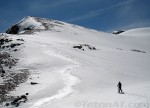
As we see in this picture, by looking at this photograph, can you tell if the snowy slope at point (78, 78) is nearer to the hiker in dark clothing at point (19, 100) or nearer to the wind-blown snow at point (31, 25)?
the hiker in dark clothing at point (19, 100)

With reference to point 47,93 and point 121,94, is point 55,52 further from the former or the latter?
point 121,94

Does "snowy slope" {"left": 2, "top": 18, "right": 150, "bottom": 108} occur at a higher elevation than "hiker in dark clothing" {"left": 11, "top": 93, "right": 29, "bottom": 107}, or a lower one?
higher

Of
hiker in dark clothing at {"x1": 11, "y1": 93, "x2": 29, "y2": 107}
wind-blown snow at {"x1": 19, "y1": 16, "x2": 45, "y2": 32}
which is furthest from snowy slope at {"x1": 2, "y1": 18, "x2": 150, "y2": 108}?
wind-blown snow at {"x1": 19, "y1": 16, "x2": 45, "y2": 32}

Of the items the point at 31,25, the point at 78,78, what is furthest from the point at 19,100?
the point at 31,25

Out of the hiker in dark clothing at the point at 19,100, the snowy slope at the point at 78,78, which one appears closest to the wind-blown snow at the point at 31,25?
the snowy slope at the point at 78,78

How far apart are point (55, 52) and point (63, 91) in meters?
18.8

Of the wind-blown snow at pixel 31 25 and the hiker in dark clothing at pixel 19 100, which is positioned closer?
the hiker in dark clothing at pixel 19 100

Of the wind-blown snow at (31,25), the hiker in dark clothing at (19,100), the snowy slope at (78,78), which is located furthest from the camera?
the wind-blown snow at (31,25)

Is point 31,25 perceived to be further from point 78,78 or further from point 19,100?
point 19,100

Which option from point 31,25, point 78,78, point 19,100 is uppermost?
point 31,25

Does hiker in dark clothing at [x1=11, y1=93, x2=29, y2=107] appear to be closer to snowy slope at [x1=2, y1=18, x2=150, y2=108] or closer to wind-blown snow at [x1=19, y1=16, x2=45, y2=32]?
snowy slope at [x1=2, y1=18, x2=150, y2=108]

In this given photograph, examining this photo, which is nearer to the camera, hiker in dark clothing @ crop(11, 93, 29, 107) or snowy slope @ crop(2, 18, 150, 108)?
snowy slope @ crop(2, 18, 150, 108)

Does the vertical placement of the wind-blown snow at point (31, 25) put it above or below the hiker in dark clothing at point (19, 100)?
above

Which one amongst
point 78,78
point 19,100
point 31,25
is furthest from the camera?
point 31,25
